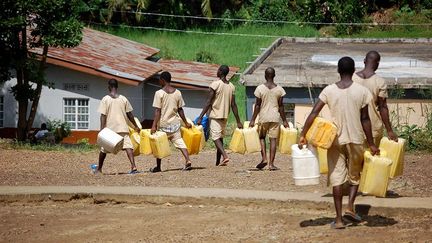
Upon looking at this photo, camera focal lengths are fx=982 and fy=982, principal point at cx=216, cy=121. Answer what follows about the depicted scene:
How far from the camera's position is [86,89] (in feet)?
94.6

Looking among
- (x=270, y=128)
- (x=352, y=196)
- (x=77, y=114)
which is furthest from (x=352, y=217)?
(x=77, y=114)

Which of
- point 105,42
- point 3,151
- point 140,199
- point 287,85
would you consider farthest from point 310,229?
point 105,42

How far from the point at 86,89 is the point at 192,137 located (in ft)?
45.4

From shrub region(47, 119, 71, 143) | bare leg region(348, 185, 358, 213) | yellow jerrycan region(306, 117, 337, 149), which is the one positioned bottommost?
shrub region(47, 119, 71, 143)

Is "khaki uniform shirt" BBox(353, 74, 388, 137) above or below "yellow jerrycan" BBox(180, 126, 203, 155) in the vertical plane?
above

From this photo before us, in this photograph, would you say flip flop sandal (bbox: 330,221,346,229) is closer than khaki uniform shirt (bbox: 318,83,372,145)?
No

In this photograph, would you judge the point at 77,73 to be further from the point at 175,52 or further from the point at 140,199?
the point at 140,199

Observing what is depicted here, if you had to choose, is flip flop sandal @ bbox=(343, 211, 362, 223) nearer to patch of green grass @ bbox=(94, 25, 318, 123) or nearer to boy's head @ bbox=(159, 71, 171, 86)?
boy's head @ bbox=(159, 71, 171, 86)

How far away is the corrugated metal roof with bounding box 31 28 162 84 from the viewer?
27.9m

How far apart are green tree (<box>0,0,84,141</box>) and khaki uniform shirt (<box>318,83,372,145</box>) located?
42.4 feet

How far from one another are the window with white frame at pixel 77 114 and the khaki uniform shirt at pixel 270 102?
580 inches

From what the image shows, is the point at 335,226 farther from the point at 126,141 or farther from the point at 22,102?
the point at 22,102

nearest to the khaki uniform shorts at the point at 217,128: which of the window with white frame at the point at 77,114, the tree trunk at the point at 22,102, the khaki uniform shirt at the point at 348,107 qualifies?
the khaki uniform shirt at the point at 348,107

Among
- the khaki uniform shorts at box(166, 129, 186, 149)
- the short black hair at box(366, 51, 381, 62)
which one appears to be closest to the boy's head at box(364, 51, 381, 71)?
the short black hair at box(366, 51, 381, 62)
